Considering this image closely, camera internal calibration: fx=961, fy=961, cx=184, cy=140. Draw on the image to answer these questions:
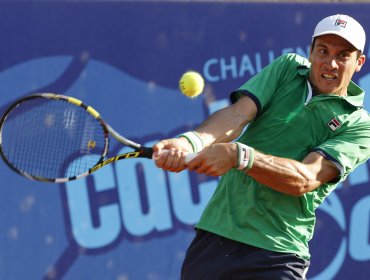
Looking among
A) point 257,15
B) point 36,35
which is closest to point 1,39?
point 36,35

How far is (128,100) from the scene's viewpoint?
22.0 feet

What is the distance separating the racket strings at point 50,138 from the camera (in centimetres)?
561

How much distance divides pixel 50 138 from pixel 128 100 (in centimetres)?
102

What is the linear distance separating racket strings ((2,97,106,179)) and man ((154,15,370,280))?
109 cm

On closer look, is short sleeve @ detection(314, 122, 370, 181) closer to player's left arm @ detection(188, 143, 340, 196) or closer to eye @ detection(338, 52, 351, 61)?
player's left arm @ detection(188, 143, 340, 196)

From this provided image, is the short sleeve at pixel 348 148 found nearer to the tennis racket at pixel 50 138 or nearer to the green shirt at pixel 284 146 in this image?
the green shirt at pixel 284 146

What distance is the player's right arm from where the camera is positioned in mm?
4238

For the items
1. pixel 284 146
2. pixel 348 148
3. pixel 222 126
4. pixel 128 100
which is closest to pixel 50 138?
pixel 128 100

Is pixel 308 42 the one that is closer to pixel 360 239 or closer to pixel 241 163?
pixel 360 239

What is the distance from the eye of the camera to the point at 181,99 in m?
6.91

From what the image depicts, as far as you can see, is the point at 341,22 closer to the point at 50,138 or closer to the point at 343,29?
the point at 343,29

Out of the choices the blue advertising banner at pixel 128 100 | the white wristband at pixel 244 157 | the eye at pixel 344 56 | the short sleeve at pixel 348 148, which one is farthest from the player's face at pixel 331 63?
the blue advertising banner at pixel 128 100

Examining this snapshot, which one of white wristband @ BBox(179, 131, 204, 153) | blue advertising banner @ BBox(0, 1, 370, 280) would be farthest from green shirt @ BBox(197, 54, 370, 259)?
blue advertising banner @ BBox(0, 1, 370, 280)

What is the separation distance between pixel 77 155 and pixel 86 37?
1015mm
